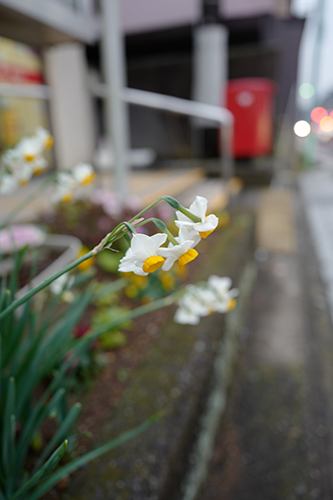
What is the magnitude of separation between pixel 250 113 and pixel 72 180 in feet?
17.0

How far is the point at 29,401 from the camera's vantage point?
78 cm

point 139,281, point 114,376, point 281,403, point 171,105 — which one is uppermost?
point 171,105

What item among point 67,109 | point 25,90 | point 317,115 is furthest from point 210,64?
point 25,90

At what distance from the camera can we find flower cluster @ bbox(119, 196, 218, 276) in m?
0.41

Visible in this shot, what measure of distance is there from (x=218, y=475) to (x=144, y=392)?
1.29ft

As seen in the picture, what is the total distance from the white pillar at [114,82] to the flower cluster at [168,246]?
6.46 feet

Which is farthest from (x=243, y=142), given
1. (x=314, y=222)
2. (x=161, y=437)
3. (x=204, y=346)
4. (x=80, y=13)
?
(x=161, y=437)

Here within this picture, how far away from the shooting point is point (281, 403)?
4.66 feet

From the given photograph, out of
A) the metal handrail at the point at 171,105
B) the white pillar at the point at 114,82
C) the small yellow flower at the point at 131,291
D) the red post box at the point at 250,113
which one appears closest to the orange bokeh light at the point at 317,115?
the red post box at the point at 250,113

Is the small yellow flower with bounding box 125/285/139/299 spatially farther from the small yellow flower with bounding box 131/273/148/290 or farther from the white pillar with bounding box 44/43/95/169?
the white pillar with bounding box 44/43/95/169

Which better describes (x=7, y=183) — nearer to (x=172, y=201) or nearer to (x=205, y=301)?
(x=205, y=301)

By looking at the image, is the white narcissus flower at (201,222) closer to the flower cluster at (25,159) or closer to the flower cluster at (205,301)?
the flower cluster at (205,301)

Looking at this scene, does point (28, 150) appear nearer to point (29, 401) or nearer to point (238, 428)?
point (29, 401)

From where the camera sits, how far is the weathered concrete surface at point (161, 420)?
78 cm
